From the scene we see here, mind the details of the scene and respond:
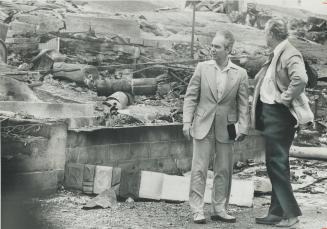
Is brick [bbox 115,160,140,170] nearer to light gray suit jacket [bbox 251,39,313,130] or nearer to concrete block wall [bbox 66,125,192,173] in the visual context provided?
concrete block wall [bbox 66,125,192,173]

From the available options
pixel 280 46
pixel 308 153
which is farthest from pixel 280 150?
pixel 308 153

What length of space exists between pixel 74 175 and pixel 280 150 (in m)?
2.03

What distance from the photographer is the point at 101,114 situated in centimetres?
590

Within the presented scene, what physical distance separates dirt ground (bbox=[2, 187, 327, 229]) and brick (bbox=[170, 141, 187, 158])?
3.74ft

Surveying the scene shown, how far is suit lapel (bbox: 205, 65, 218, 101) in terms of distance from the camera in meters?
4.08

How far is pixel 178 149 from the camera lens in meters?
5.95

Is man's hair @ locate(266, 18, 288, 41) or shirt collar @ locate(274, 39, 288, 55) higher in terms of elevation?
man's hair @ locate(266, 18, 288, 41)

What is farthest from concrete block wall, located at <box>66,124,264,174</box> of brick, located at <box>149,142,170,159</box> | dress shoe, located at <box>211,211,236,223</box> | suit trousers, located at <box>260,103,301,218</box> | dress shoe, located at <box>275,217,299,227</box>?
dress shoe, located at <box>275,217,299,227</box>

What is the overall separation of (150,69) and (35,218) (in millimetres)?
2817

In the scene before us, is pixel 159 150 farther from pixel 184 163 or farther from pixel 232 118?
pixel 232 118

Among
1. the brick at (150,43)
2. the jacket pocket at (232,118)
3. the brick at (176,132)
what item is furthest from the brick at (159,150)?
the jacket pocket at (232,118)

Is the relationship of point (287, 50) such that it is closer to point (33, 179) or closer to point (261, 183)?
point (261, 183)

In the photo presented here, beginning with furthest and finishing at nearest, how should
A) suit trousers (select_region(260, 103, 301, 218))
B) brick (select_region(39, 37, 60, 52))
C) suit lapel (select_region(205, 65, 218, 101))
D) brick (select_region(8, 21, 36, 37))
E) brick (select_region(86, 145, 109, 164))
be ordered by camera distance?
brick (select_region(39, 37, 60, 52)) < brick (select_region(8, 21, 36, 37)) < brick (select_region(86, 145, 109, 164)) < suit lapel (select_region(205, 65, 218, 101)) < suit trousers (select_region(260, 103, 301, 218))

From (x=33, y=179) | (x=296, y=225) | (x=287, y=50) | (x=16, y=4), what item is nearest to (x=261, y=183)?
(x=296, y=225)
